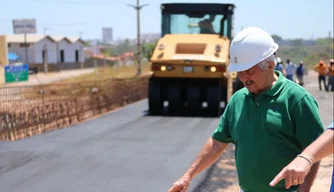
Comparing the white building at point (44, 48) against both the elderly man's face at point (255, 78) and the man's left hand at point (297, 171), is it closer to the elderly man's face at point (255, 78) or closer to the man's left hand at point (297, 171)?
the elderly man's face at point (255, 78)

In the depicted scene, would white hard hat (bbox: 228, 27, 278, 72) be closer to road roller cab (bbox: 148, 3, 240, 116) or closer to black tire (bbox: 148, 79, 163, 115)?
road roller cab (bbox: 148, 3, 240, 116)

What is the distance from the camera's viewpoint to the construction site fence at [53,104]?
9.27m

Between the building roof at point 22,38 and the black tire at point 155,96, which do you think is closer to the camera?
the black tire at point 155,96

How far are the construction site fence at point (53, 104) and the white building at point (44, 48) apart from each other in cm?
3830

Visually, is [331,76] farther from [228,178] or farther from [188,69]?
[228,178]

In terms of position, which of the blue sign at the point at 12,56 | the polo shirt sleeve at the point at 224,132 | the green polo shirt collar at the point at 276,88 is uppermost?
the green polo shirt collar at the point at 276,88

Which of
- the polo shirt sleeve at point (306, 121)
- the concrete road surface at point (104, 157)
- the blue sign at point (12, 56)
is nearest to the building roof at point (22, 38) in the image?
the blue sign at point (12, 56)

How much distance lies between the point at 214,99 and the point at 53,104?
13.3 ft

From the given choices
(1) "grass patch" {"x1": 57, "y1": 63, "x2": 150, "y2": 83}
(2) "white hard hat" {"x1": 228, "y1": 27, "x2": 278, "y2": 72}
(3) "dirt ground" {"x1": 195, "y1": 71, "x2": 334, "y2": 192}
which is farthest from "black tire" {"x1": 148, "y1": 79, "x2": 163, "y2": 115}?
(1) "grass patch" {"x1": 57, "y1": 63, "x2": 150, "y2": 83}

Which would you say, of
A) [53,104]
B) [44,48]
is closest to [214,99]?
[53,104]

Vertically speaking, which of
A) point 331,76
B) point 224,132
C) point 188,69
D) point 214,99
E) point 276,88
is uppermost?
point 276,88

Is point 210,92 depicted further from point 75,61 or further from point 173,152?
point 75,61

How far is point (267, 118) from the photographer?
103 inches

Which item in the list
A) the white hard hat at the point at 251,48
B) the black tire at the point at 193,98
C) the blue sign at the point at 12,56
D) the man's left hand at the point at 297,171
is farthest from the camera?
the blue sign at the point at 12,56
